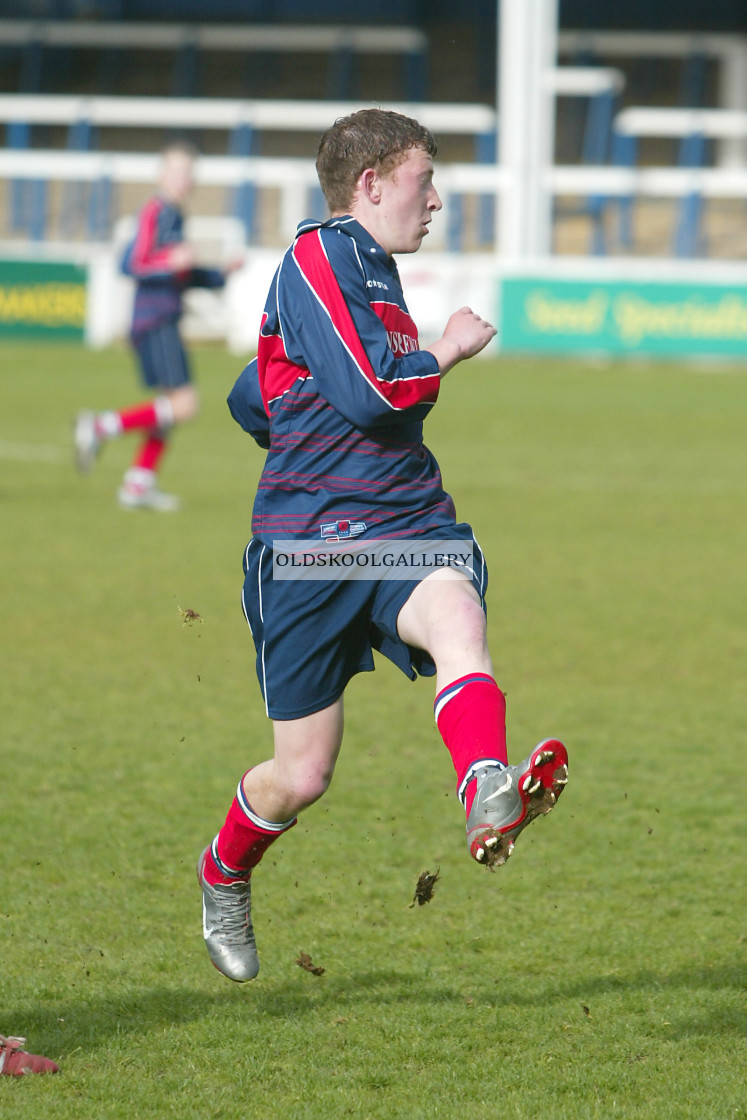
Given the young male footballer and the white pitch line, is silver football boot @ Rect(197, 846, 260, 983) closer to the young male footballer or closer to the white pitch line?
the young male footballer

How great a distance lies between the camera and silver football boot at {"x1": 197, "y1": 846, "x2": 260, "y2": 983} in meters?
3.42

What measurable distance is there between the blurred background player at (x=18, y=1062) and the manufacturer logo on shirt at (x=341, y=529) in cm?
116

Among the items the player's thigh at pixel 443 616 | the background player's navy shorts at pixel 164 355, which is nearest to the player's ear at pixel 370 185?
the player's thigh at pixel 443 616

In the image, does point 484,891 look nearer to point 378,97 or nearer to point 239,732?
point 239,732

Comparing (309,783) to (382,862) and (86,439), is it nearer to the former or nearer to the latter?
(382,862)

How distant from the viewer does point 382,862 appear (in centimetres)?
434

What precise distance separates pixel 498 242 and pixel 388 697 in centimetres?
1542

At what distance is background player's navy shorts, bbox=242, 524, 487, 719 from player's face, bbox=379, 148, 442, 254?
59cm

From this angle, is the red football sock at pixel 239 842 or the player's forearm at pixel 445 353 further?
the red football sock at pixel 239 842

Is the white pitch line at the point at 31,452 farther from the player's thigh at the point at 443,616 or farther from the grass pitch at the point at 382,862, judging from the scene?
the player's thigh at the point at 443,616

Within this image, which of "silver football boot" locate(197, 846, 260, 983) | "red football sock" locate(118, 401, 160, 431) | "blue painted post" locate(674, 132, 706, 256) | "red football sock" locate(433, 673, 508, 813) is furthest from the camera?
"blue painted post" locate(674, 132, 706, 256)

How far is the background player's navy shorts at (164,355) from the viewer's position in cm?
1021

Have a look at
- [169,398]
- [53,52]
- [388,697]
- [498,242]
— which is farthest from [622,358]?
[53,52]

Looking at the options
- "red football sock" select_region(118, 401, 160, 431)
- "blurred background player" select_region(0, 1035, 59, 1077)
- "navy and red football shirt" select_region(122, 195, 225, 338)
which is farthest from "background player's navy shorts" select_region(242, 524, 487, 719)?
"navy and red football shirt" select_region(122, 195, 225, 338)
